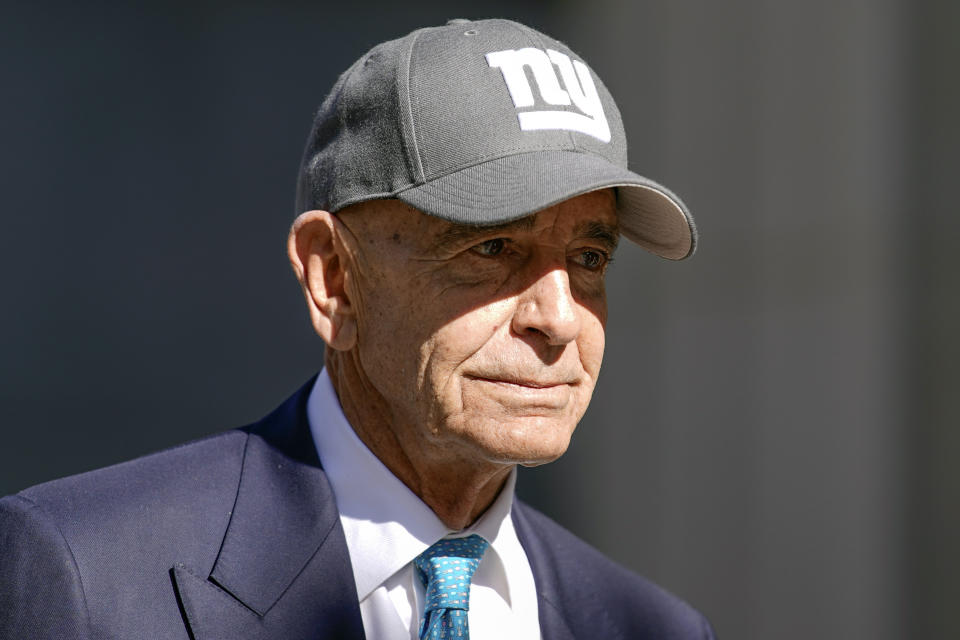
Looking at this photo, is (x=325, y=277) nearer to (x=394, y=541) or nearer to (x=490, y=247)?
(x=490, y=247)

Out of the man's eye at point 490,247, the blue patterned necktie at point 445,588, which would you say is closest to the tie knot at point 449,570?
the blue patterned necktie at point 445,588

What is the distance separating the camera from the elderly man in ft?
6.13

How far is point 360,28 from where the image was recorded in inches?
221

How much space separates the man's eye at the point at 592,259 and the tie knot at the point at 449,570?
1.77 feet

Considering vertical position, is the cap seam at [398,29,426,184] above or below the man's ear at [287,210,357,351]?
above

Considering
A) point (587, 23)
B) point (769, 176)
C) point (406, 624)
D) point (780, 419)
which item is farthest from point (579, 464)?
point (406, 624)

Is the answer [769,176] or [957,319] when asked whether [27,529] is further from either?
[769,176]

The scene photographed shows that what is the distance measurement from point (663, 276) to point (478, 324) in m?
3.44

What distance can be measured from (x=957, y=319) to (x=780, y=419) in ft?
2.91

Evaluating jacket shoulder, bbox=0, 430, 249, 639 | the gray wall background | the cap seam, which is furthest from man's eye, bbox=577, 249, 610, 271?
the gray wall background

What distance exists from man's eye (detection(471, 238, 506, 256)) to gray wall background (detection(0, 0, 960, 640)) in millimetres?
2683

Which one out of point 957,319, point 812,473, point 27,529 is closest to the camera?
point 27,529

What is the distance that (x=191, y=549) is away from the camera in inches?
75.5

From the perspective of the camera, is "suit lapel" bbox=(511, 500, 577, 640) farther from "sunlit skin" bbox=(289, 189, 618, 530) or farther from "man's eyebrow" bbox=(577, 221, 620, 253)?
"man's eyebrow" bbox=(577, 221, 620, 253)
